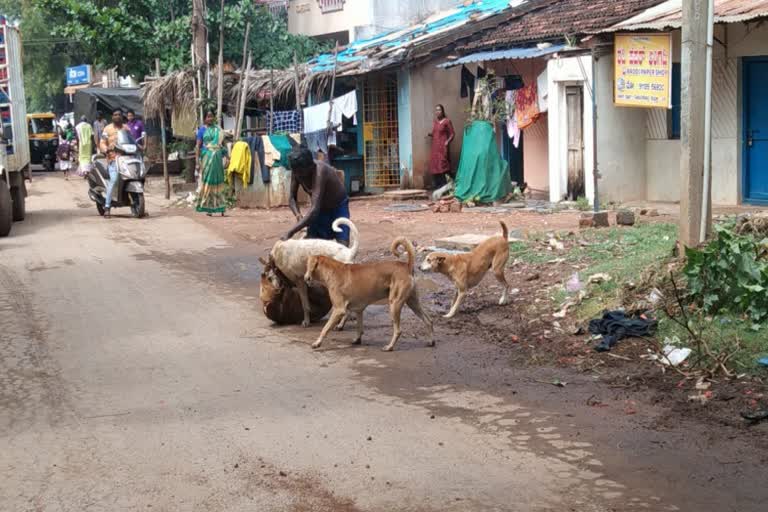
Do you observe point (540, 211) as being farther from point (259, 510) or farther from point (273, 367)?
point (259, 510)

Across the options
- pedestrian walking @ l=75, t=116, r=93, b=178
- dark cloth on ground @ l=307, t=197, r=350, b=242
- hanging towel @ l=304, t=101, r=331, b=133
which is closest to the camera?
dark cloth on ground @ l=307, t=197, r=350, b=242

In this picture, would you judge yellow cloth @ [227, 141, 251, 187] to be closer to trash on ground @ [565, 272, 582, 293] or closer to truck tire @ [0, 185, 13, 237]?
truck tire @ [0, 185, 13, 237]

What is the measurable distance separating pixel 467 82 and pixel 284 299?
43.0 ft

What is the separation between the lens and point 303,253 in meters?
8.76

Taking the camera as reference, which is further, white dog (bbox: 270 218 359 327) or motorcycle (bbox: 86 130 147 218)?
motorcycle (bbox: 86 130 147 218)

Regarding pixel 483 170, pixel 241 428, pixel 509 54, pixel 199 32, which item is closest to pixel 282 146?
pixel 483 170

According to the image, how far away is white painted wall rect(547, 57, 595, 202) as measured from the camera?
58.0ft

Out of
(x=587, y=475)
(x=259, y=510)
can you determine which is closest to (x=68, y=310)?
(x=259, y=510)

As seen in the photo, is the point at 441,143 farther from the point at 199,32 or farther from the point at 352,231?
the point at 352,231

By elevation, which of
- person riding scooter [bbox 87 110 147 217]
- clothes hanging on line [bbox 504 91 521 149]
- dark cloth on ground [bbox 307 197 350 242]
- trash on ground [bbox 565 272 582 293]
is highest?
clothes hanging on line [bbox 504 91 521 149]

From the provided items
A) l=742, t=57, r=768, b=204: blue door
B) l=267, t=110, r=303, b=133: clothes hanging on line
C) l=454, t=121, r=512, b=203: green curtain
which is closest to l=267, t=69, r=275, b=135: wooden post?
l=267, t=110, r=303, b=133: clothes hanging on line

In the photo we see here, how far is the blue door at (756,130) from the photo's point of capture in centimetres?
1594

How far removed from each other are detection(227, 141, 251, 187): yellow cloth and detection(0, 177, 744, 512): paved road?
31.5 feet

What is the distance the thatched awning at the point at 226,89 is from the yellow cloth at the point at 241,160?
3298 millimetres
